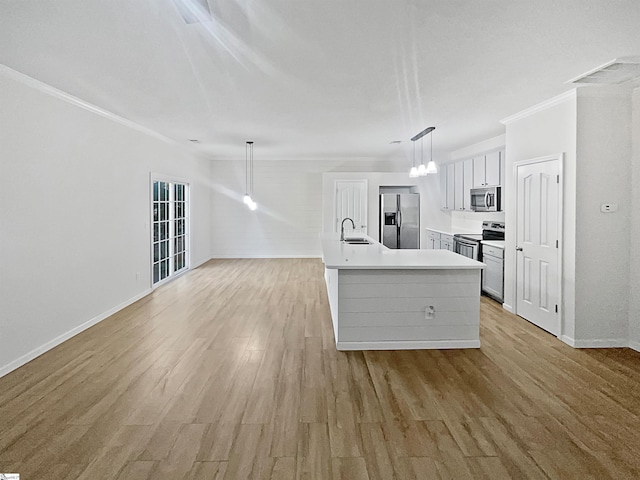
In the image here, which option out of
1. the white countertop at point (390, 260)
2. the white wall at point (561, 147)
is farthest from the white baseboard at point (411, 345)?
the white wall at point (561, 147)

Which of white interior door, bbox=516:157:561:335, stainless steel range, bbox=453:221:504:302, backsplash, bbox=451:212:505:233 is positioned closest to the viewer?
white interior door, bbox=516:157:561:335

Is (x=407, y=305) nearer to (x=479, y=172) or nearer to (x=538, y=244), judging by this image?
(x=538, y=244)

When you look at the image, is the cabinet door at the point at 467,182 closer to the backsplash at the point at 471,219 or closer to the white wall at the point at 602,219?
the backsplash at the point at 471,219

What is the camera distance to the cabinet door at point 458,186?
8.16 m

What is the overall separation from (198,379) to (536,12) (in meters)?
3.41

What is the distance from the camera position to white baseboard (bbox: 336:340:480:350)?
13.5 feet

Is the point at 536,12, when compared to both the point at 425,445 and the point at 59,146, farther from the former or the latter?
the point at 59,146

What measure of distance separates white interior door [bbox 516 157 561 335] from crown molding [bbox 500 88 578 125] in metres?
0.58

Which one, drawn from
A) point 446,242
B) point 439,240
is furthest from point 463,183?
point 439,240

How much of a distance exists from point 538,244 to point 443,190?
4.99m

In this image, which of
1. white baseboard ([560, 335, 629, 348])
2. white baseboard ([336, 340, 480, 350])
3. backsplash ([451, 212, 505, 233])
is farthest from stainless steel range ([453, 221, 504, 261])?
white baseboard ([336, 340, 480, 350])

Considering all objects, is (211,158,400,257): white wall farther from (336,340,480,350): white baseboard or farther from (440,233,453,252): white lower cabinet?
(336,340,480,350): white baseboard

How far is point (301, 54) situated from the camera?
123 inches

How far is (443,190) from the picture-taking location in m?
9.62
